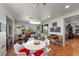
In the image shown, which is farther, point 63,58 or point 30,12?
point 30,12

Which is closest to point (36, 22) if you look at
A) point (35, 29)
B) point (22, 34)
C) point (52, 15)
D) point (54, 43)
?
point (35, 29)

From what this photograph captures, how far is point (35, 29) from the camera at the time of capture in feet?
10.4

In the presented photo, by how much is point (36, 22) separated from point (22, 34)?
62cm

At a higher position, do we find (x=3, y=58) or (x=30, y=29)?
(x=30, y=29)

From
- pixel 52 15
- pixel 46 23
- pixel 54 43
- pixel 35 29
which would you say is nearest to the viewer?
pixel 35 29

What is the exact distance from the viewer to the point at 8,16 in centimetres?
345

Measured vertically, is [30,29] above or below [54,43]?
above

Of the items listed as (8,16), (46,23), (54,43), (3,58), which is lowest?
(54,43)

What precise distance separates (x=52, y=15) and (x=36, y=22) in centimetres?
87

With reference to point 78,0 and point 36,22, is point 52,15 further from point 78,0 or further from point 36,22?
point 78,0

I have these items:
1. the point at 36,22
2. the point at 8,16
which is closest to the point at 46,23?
the point at 36,22

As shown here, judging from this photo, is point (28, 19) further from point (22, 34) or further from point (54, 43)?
point (54, 43)

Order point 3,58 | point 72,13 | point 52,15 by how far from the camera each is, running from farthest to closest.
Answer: point 72,13
point 52,15
point 3,58

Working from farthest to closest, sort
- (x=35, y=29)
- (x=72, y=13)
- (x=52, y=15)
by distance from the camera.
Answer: (x=72, y=13)
(x=52, y=15)
(x=35, y=29)
